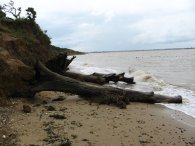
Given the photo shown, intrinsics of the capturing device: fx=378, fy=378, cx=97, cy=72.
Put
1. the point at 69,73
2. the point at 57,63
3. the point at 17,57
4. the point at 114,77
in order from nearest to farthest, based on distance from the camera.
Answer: the point at 17,57 < the point at 57,63 < the point at 69,73 < the point at 114,77

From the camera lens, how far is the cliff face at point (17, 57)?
35.6 feet

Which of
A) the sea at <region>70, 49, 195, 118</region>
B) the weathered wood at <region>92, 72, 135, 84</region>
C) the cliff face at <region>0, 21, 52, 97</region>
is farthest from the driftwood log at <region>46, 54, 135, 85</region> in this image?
the cliff face at <region>0, 21, 52, 97</region>

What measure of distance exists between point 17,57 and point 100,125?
4.89 meters

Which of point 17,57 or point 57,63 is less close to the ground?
point 17,57

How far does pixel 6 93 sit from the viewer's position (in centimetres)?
1086

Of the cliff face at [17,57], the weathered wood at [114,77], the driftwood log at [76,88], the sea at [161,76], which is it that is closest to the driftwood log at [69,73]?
the weathered wood at [114,77]

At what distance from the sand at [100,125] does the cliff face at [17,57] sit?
1.72ft

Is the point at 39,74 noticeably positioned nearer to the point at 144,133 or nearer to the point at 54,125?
the point at 54,125

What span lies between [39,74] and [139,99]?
344cm

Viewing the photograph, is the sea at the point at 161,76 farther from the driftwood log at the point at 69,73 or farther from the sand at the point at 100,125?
the sand at the point at 100,125

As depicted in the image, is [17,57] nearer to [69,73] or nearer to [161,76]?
[69,73]

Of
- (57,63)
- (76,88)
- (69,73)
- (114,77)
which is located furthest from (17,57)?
(114,77)

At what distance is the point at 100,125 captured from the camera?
8.70 metres

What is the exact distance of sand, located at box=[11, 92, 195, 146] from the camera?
24.8 ft
